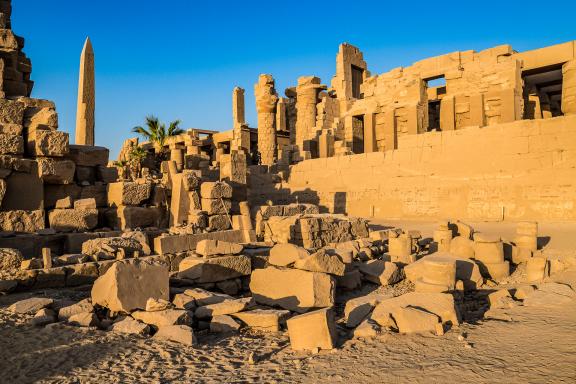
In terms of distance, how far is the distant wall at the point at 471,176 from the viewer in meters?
11.6

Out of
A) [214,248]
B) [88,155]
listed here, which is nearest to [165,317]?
[214,248]

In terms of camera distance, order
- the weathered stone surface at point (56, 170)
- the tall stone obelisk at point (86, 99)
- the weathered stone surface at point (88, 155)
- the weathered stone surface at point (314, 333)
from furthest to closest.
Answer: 1. the tall stone obelisk at point (86, 99)
2. the weathered stone surface at point (88, 155)
3. the weathered stone surface at point (56, 170)
4. the weathered stone surface at point (314, 333)

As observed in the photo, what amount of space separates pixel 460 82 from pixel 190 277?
563 inches

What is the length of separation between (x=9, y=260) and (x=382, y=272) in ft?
21.1

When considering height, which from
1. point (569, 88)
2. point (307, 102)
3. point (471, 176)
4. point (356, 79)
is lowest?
point (471, 176)

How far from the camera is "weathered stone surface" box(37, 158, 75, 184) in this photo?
9211 mm

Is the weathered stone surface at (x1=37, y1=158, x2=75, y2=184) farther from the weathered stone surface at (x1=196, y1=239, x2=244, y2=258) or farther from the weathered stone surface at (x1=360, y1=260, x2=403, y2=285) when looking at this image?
the weathered stone surface at (x1=360, y1=260, x2=403, y2=285)

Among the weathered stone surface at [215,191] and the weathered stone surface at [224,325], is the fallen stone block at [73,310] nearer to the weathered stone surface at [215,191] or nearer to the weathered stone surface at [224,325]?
the weathered stone surface at [224,325]

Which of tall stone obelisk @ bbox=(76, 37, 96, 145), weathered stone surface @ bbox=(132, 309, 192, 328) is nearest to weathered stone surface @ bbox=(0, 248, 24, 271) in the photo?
weathered stone surface @ bbox=(132, 309, 192, 328)

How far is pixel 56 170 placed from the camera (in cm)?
938

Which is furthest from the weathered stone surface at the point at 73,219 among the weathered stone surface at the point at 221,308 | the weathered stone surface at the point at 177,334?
the weathered stone surface at the point at 177,334

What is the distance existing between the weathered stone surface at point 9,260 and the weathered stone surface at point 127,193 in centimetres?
312

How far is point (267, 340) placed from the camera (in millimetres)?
5105

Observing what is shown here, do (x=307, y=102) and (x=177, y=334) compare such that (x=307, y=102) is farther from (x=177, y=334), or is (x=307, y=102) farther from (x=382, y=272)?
(x=177, y=334)
